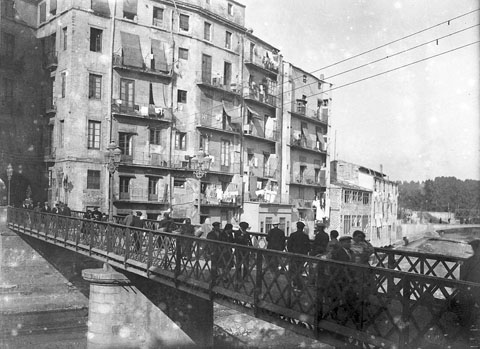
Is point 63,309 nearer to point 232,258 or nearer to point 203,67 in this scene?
point 232,258

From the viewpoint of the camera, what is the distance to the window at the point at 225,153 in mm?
36959

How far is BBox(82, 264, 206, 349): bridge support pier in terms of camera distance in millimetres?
13789

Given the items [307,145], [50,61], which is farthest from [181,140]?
[307,145]

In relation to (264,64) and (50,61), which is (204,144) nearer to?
(264,64)

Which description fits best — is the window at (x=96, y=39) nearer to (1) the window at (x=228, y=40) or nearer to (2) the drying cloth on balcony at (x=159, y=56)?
(2) the drying cloth on balcony at (x=159, y=56)

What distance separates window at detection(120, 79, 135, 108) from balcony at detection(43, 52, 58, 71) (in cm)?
456

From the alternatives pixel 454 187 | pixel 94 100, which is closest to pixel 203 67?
A: pixel 94 100

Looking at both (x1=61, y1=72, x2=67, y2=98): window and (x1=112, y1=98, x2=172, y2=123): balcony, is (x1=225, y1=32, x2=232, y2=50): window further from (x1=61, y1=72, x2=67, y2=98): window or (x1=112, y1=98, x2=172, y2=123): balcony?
(x1=61, y1=72, x2=67, y2=98): window

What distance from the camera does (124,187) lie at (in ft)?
99.7

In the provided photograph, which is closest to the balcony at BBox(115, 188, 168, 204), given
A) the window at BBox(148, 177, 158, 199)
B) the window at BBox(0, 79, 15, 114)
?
the window at BBox(148, 177, 158, 199)

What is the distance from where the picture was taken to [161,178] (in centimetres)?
3209

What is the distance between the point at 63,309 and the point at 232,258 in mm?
17195

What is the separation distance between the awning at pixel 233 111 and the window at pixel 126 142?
29.9ft

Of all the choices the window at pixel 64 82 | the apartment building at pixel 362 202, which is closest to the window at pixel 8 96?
the window at pixel 64 82
